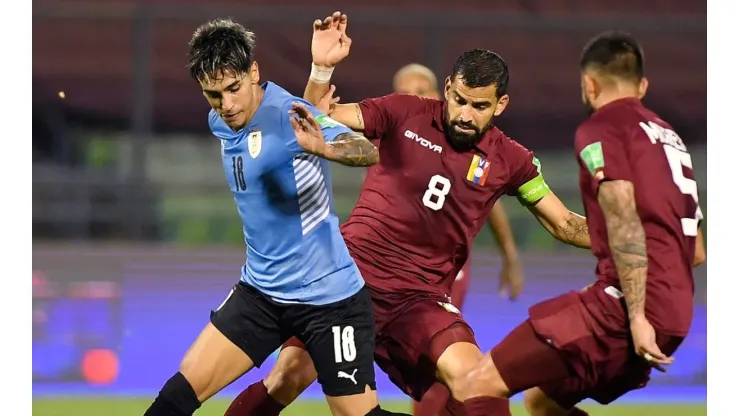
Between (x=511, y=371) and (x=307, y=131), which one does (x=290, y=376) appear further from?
(x=307, y=131)

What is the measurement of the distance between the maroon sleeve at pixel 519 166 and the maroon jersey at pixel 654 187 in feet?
2.52

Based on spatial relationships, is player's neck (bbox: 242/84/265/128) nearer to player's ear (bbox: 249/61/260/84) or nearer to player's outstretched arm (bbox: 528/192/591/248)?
player's ear (bbox: 249/61/260/84)

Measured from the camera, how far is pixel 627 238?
414 centimetres

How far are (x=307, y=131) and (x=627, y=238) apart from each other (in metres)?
1.21

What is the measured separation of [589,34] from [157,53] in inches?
143

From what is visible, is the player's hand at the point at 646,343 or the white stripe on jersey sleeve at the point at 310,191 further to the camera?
the white stripe on jersey sleeve at the point at 310,191

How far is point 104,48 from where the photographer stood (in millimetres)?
9734

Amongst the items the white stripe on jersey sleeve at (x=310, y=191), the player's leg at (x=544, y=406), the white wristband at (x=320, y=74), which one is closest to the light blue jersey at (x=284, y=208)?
the white stripe on jersey sleeve at (x=310, y=191)

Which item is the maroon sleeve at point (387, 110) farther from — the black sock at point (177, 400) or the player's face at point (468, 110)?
the black sock at point (177, 400)

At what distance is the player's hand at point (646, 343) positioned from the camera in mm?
4137

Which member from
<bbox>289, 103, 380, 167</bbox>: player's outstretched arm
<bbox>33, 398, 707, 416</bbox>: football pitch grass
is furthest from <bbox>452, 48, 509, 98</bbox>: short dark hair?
<bbox>33, 398, 707, 416</bbox>: football pitch grass

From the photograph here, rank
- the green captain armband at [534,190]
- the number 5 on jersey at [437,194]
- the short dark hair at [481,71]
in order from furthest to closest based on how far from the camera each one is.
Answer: the green captain armband at [534,190] < the number 5 on jersey at [437,194] < the short dark hair at [481,71]

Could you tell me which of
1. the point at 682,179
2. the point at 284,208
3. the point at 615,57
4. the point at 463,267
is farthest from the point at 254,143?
the point at 463,267
